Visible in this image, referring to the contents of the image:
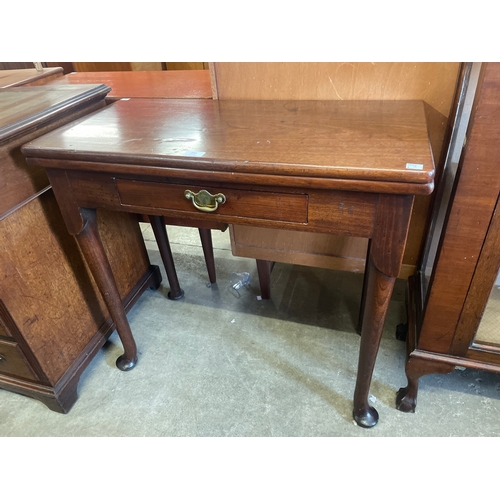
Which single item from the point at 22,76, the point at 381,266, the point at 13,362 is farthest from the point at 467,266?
the point at 22,76

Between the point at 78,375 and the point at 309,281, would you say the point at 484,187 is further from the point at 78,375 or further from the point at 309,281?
the point at 78,375

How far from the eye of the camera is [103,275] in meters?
1.10

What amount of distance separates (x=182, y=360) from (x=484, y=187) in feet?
3.31

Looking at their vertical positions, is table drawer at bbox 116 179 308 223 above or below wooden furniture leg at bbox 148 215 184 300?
above

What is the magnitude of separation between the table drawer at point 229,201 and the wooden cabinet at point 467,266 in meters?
0.32

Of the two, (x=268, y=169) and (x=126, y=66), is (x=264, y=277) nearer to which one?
(x=268, y=169)

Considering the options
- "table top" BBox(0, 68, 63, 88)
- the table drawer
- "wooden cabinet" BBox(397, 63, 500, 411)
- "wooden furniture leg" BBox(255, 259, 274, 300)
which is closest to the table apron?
the table drawer

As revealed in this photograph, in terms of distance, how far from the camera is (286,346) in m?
1.35

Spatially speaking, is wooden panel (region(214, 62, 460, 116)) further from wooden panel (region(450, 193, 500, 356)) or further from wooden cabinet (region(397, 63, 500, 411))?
wooden panel (region(450, 193, 500, 356))

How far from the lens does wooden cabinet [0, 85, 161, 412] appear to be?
3.13 ft

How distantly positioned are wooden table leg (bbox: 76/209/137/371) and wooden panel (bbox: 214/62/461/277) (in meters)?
0.52

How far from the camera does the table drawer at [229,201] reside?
0.77 m

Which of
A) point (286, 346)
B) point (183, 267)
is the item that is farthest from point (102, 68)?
point (286, 346)

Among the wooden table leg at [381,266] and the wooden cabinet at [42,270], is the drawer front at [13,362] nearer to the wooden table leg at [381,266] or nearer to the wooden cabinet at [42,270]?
the wooden cabinet at [42,270]
